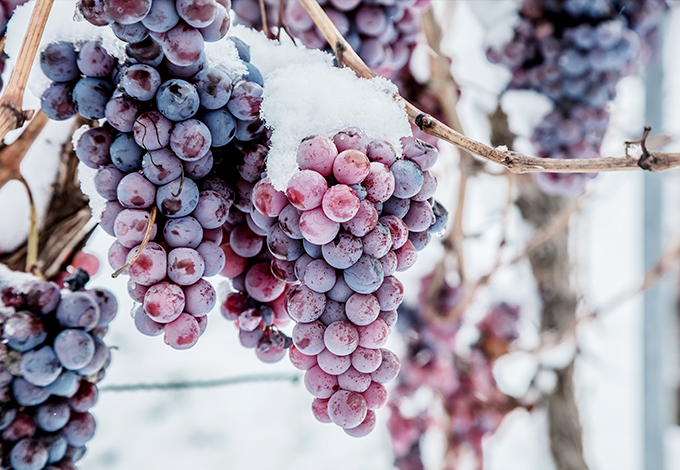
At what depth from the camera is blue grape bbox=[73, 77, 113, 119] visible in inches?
12.8

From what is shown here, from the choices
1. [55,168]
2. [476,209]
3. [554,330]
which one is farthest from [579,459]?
[55,168]

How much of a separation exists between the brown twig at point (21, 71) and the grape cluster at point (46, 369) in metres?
0.14

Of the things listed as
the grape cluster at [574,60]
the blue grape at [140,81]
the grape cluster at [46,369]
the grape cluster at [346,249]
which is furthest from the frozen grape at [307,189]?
the grape cluster at [574,60]

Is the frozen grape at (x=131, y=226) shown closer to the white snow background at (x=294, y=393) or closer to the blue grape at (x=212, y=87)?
the blue grape at (x=212, y=87)

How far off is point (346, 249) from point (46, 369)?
0.27m

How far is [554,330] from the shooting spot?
3.74 feet

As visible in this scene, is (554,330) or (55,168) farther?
(554,330)

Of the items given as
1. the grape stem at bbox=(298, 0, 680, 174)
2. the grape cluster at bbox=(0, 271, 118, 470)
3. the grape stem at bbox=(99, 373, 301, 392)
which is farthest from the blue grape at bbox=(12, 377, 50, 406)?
the grape stem at bbox=(298, 0, 680, 174)

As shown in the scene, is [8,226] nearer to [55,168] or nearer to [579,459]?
[55,168]

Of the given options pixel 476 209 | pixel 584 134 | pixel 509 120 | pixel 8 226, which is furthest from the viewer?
pixel 476 209

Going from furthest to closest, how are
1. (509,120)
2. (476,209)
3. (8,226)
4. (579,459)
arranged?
(476,209) < (579,459) < (509,120) < (8,226)

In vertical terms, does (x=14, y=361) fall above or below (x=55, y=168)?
below

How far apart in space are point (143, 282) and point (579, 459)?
1.15 m

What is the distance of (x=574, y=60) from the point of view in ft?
2.37
